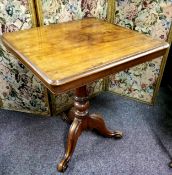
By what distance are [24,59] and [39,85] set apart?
0.58 metres

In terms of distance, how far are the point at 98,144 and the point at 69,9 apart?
80 cm

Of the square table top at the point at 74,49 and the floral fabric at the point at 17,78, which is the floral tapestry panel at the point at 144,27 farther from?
the floral fabric at the point at 17,78

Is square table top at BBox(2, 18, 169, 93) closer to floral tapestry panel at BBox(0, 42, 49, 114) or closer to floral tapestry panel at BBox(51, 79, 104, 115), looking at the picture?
floral tapestry panel at BBox(0, 42, 49, 114)

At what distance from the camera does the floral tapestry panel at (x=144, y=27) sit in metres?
1.27

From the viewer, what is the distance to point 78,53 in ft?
2.74

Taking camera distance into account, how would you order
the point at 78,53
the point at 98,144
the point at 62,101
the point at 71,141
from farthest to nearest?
the point at 62,101
the point at 98,144
the point at 71,141
the point at 78,53

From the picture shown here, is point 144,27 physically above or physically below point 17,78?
above

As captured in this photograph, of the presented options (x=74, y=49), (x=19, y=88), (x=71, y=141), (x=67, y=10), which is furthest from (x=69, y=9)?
(x=71, y=141)

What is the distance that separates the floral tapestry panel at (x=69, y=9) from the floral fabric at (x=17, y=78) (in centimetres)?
10

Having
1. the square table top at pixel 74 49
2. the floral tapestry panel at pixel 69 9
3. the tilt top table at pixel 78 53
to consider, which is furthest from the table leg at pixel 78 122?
the floral tapestry panel at pixel 69 9

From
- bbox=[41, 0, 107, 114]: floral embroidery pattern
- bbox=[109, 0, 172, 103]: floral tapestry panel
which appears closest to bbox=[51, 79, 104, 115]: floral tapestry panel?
bbox=[41, 0, 107, 114]: floral embroidery pattern

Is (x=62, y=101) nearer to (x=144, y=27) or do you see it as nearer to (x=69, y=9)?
(x=69, y=9)

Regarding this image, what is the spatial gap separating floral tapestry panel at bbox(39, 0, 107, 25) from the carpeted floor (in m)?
0.65

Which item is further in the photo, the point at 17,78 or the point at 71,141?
the point at 17,78
